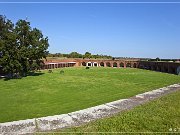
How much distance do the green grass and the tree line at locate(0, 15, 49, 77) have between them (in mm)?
31399

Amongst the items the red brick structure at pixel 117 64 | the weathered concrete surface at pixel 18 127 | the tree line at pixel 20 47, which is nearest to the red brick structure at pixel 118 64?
the red brick structure at pixel 117 64

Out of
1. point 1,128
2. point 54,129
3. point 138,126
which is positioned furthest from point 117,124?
point 1,128

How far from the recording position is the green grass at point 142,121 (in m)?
11.8

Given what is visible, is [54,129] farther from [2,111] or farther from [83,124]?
[2,111]

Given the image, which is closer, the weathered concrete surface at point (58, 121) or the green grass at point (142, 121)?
the green grass at point (142, 121)

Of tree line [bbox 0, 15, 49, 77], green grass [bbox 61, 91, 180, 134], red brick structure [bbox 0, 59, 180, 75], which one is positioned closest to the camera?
green grass [bbox 61, 91, 180, 134]

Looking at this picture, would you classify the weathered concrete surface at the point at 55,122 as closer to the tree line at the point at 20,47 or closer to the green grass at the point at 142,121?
the green grass at the point at 142,121

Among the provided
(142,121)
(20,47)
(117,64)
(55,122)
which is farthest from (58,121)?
(117,64)

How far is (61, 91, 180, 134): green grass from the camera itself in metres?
11.8

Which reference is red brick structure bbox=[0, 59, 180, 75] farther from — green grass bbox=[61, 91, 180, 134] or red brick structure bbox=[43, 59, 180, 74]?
green grass bbox=[61, 91, 180, 134]

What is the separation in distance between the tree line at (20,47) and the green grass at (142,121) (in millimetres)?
31399

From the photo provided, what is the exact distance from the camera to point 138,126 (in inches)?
482

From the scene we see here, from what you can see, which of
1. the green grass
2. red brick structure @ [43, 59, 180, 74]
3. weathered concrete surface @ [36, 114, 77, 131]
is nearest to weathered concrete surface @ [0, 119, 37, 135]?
weathered concrete surface @ [36, 114, 77, 131]

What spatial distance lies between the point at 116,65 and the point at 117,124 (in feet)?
294
